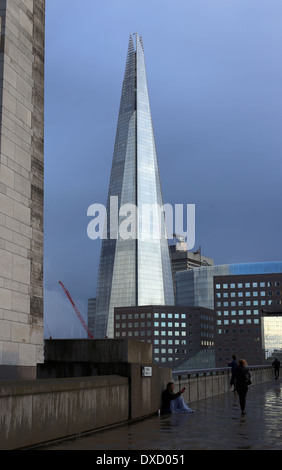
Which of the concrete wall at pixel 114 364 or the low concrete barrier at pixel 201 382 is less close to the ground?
the concrete wall at pixel 114 364

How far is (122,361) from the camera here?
2080 cm

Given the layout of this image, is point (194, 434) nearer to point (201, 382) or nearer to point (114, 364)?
point (114, 364)

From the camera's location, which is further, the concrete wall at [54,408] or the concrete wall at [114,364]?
the concrete wall at [114,364]

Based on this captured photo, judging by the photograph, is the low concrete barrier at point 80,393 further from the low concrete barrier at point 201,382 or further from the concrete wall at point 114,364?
the low concrete barrier at point 201,382

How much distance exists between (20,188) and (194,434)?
9787 mm

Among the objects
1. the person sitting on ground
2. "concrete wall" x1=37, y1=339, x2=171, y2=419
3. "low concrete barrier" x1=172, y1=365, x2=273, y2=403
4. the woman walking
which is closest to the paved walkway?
the woman walking

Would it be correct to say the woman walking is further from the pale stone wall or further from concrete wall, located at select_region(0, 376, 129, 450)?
the pale stone wall

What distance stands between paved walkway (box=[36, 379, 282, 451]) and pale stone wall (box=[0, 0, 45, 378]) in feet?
15.0

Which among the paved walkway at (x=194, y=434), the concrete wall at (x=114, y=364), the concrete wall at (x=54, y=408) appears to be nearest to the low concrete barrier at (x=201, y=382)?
the concrete wall at (x=114, y=364)

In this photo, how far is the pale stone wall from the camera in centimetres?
1842

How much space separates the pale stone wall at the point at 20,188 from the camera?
1842cm

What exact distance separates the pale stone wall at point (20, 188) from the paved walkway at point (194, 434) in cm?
458
